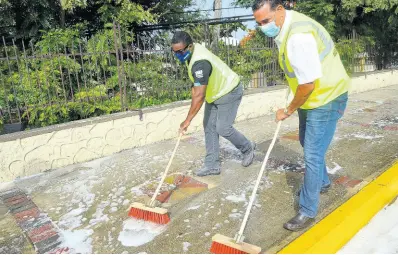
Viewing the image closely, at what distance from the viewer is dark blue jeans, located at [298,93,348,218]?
2.60 m

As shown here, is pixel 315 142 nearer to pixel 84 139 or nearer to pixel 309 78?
pixel 309 78

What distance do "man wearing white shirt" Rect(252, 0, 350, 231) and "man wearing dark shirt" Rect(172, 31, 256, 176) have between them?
0.98 meters

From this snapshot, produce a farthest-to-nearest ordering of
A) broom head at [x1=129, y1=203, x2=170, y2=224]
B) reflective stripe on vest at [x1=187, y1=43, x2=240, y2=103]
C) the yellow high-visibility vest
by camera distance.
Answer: reflective stripe on vest at [x1=187, y1=43, x2=240, y2=103]
broom head at [x1=129, y1=203, x2=170, y2=224]
the yellow high-visibility vest

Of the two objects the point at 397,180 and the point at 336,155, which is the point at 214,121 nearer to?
the point at 336,155

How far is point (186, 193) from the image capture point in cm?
347

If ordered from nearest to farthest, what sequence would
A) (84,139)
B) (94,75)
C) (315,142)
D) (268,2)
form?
(268,2) < (315,142) < (84,139) < (94,75)

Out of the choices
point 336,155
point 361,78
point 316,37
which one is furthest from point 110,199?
point 361,78

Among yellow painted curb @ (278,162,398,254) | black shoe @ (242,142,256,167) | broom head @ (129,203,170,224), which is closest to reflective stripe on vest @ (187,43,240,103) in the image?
black shoe @ (242,142,256,167)

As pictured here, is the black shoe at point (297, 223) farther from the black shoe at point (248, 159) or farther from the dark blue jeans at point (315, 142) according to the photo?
the black shoe at point (248, 159)

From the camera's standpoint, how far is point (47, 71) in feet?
16.5

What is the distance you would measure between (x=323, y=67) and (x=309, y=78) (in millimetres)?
273

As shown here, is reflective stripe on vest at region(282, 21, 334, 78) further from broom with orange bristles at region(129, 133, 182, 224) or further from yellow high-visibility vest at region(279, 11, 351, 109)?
broom with orange bristles at region(129, 133, 182, 224)

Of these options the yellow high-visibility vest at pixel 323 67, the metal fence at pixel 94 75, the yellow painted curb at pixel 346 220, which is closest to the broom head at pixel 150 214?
the yellow painted curb at pixel 346 220

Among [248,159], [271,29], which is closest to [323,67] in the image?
[271,29]
